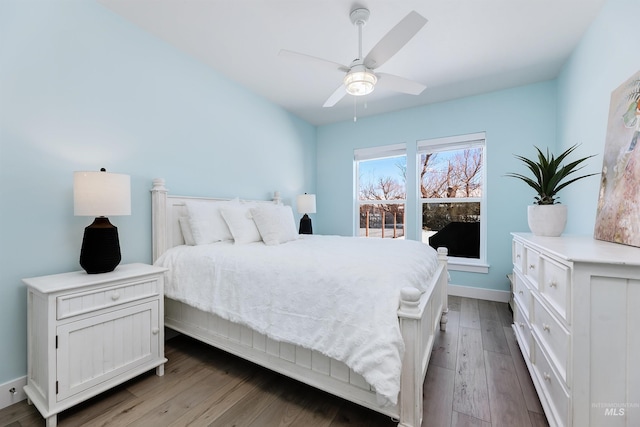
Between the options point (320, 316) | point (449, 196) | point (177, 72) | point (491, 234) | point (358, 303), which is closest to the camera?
point (358, 303)

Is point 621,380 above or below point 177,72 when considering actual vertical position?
below

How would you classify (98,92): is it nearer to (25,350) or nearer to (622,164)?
(25,350)

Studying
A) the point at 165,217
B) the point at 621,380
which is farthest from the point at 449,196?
the point at 165,217

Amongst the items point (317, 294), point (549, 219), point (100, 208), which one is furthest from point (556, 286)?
point (100, 208)

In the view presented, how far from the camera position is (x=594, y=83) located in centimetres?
213

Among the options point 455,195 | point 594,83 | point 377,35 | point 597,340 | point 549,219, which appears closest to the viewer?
point 597,340

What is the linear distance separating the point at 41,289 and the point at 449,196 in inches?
162

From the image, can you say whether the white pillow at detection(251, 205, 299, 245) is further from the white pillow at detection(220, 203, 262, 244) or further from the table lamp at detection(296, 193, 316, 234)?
the table lamp at detection(296, 193, 316, 234)

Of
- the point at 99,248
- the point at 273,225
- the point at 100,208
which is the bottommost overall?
the point at 99,248

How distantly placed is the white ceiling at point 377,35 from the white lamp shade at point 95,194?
4.59ft

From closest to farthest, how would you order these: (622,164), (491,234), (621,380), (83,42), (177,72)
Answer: (621,380), (622,164), (83,42), (177,72), (491,234)

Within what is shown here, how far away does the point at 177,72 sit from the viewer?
2531 mm

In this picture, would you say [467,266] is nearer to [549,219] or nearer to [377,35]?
[549,219]

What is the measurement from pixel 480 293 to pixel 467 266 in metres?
0.36
